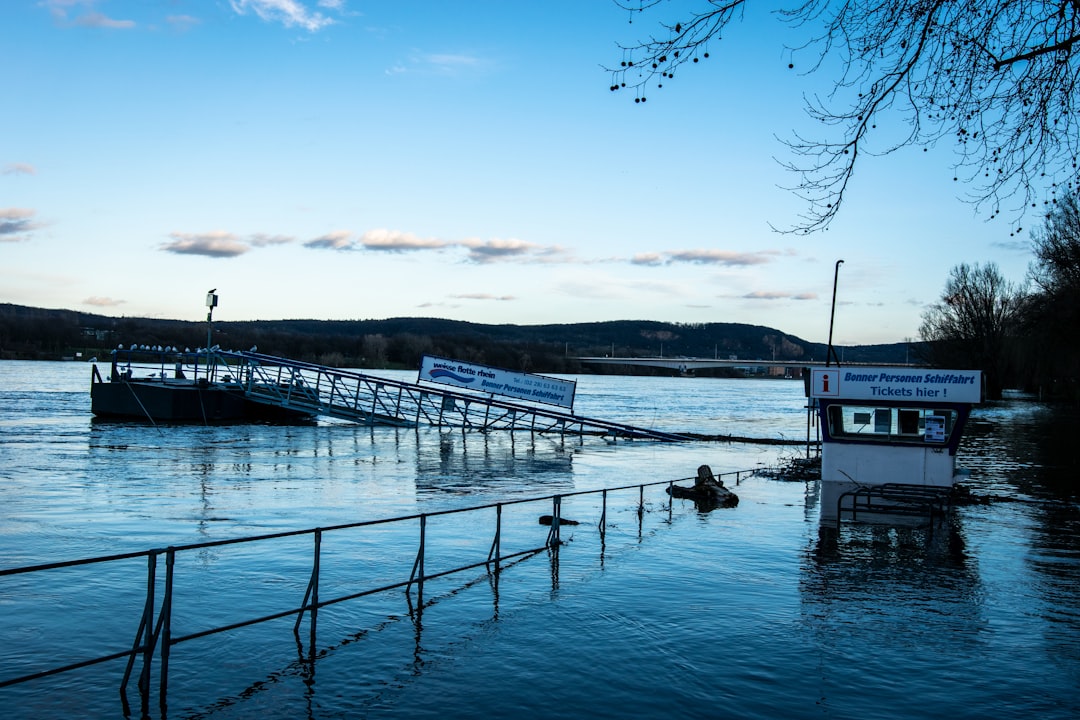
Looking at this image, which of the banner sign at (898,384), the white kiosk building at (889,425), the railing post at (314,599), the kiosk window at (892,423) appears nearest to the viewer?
the railing post at (314,599)

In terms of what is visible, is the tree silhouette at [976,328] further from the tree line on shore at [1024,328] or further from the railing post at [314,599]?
the railing post at [314,599]

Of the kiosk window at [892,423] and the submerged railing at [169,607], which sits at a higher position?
A: the kiosk window at [892,423]

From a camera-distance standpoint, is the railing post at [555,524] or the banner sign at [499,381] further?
the banner sign at [499,381]

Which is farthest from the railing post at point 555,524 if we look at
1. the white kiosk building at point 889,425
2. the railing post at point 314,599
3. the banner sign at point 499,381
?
the banner sign at point 499,381

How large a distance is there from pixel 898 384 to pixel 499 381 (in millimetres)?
31269

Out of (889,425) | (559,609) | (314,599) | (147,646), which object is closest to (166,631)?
(147,646)

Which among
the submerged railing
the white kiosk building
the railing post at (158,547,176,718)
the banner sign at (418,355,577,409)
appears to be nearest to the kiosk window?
the white kiosk building

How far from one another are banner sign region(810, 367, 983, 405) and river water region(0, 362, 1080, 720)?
3359 mm

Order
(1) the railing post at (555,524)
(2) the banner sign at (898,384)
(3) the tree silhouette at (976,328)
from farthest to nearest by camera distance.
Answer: (3) the tree silhouette at (976,328) → (2) the banner sign at (898,384) → (1) the railing post at (555,524)

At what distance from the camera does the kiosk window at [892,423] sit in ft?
86.7

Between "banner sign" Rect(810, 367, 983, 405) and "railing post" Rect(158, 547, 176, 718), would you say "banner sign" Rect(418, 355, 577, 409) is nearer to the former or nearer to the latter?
"banner sign" Rect(810, 367, 983, 405)

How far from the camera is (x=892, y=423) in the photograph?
2720 centimetres

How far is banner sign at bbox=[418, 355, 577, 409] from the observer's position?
181 feet

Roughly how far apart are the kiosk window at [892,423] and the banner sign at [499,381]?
28.0 m
